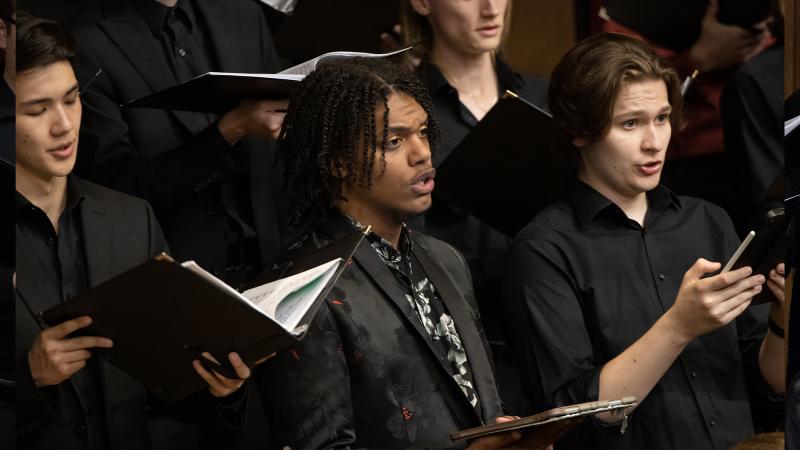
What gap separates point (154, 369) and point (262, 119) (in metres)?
0.59

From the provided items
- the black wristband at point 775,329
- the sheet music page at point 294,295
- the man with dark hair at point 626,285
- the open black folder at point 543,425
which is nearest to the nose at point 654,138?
the man with dark hair at point 626,285

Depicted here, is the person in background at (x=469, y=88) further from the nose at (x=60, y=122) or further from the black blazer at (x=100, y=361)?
the nose at (x=60, y=122)

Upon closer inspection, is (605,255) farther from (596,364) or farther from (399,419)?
(399,419)

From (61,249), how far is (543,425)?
963 millimetres

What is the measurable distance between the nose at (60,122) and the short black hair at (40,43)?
9 cm

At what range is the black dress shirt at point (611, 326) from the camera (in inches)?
117

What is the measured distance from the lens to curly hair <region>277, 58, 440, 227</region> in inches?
110

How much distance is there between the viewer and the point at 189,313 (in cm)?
244

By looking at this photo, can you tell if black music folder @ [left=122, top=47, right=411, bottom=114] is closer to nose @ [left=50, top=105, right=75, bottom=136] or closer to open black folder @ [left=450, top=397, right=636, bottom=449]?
nose @ [left=50, top=105, right=75, bottom=136]

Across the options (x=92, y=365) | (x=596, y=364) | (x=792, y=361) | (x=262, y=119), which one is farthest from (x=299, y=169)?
(x=792, y=361)

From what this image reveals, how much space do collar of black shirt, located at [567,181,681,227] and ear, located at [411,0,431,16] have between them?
65 cm

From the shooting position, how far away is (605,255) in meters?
3.08

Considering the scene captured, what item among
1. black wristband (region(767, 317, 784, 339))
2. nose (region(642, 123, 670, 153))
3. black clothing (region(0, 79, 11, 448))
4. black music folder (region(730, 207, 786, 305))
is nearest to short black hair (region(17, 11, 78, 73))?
black clothing (region(0, 79, 11, 448))

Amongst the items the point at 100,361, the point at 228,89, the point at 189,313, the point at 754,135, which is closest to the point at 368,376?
the point at 189,313
